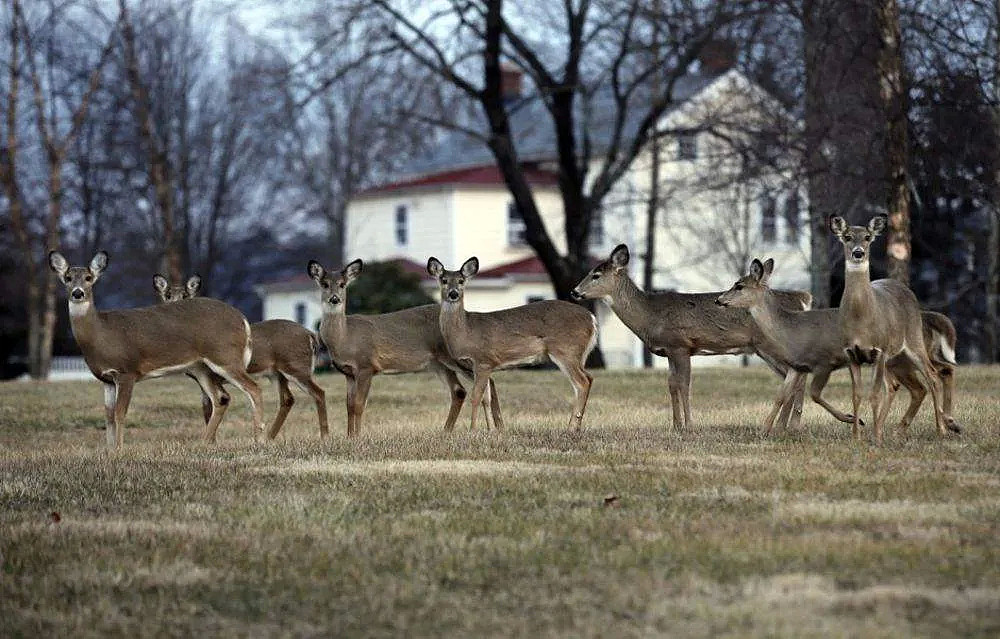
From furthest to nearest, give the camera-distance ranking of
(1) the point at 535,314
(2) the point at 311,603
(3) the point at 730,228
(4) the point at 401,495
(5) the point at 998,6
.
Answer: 1. (3) the point at 730,228
2. (5) the point at 998,6
3. (1) the point at 535,314
4. (4) the point at 401,495
5. (2) the point at 311,603

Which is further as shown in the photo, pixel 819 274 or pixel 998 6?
pixel 819 274

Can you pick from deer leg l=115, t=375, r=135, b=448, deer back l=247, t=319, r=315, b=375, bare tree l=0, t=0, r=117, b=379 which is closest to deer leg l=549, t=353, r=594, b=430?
deer back l=247, t=319, r=315, b=375

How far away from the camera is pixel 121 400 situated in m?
15.3

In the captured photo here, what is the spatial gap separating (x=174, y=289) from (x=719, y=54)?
1455 centimetres

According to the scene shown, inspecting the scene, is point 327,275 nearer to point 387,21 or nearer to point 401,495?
point 401,495

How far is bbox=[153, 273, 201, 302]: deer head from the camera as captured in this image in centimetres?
1817

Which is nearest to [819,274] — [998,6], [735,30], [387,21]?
[735,30]

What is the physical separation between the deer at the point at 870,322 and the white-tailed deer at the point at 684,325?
1769 millimetres

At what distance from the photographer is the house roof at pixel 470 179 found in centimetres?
5475

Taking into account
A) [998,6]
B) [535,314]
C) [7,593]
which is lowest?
[7,593]

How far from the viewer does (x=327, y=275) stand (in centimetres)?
1675

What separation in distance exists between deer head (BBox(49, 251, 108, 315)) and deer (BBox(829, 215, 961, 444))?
6392mm

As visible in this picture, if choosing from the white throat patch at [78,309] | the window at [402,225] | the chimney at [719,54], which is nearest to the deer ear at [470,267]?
the white throat patch at [78,309]

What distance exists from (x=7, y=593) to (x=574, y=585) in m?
2.60
